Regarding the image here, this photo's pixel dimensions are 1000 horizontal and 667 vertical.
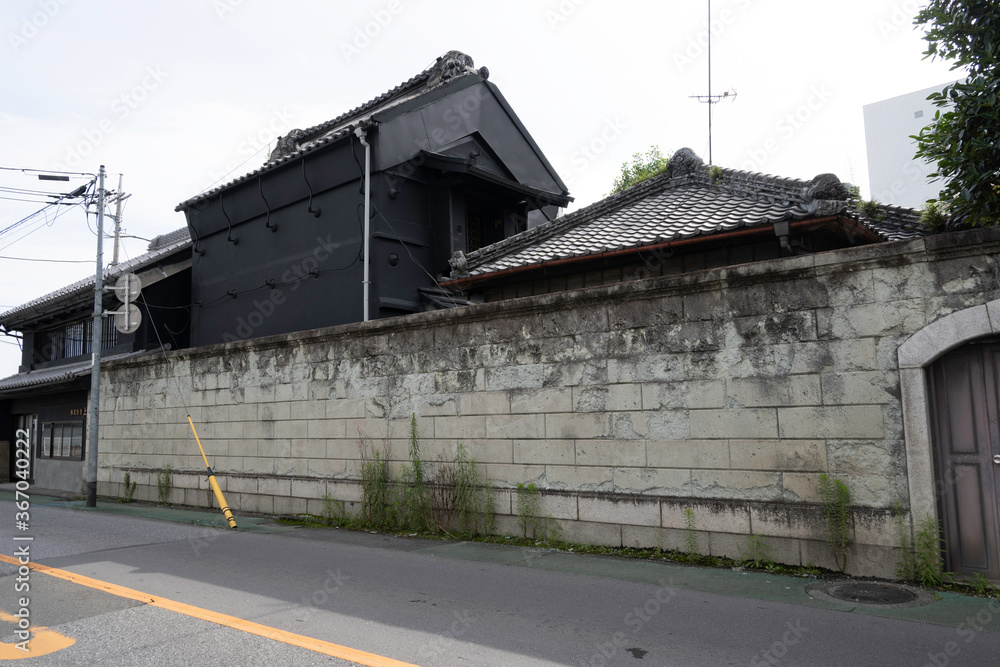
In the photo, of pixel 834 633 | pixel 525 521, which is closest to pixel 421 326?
pixel 525 521

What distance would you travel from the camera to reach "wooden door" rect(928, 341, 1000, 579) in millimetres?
5629

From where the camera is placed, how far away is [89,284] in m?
18.7

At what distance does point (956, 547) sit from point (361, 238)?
12.3 m

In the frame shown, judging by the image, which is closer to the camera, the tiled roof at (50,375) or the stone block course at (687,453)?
the stone block course at (687,453)

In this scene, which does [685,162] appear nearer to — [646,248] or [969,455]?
[646,248]

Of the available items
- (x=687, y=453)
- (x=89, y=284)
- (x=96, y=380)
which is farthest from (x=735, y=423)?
(x=89, y=284)

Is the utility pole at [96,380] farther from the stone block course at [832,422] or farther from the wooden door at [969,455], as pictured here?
the wooden door at [969,455]

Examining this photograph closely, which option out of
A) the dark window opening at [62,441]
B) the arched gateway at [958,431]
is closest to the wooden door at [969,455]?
the arched gateway at [958,431]

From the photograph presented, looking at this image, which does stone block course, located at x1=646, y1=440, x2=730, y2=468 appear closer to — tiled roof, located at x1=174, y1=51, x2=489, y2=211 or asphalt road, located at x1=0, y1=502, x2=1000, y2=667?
asphalt road, located at x1=0, y1=502, x2=1000, y2=667

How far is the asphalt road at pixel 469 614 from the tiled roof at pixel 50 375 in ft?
36.8

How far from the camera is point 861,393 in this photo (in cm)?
610

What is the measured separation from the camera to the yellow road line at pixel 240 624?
4.38m

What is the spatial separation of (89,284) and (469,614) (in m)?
17.6

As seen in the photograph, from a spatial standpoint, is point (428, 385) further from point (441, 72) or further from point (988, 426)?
point (441, 72)
